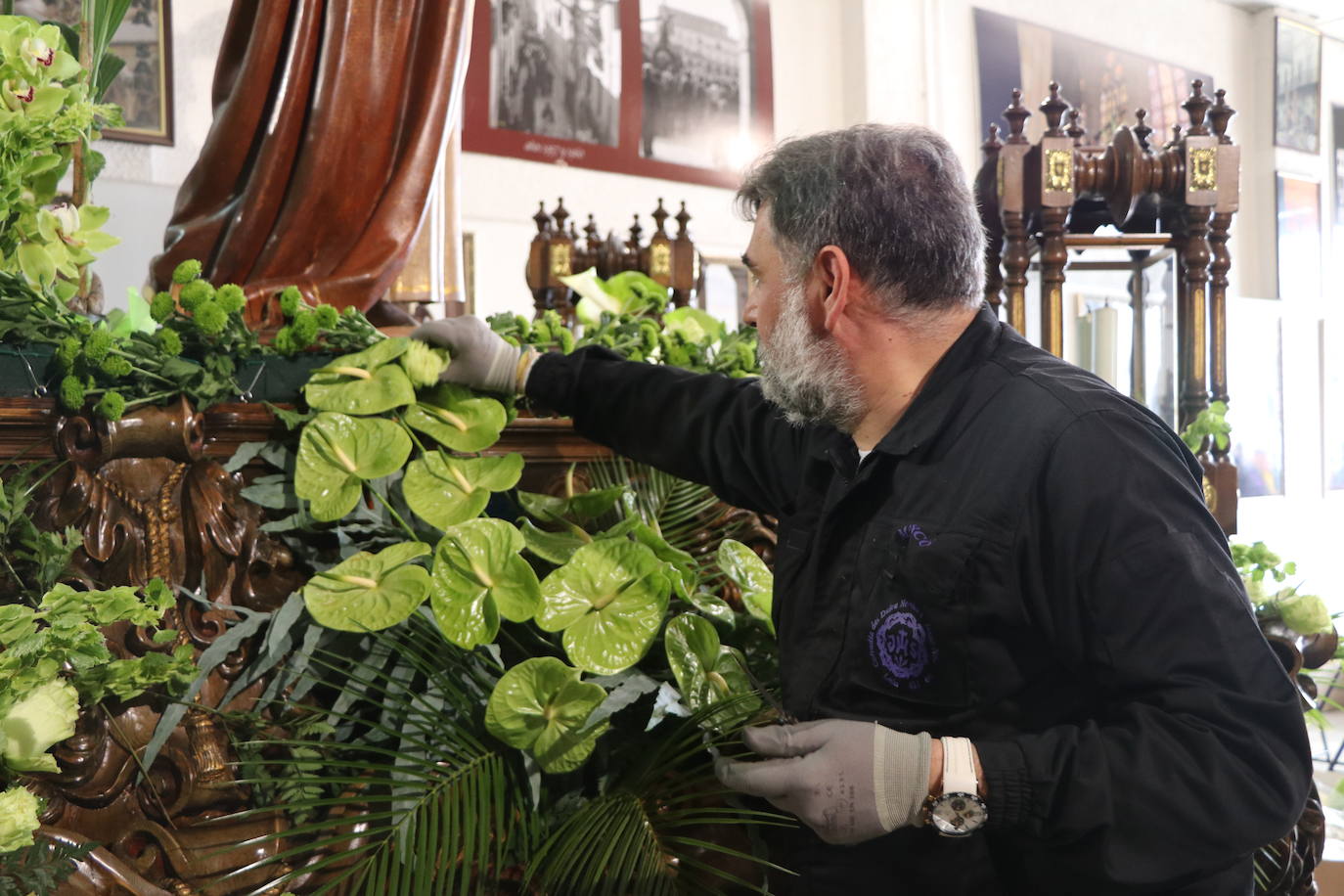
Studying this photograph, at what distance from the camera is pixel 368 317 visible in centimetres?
143

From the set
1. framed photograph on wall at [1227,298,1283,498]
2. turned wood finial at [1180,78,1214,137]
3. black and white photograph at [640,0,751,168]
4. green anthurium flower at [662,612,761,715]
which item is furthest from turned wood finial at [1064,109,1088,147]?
framed photograph on wall at [1227,298,1283,498]

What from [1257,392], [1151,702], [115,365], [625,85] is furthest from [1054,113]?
[1257,392]

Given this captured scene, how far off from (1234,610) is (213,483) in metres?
0.97

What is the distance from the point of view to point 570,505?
1.34 metres

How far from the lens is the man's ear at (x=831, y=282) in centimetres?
119

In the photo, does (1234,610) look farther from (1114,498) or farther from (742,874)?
(742,874)

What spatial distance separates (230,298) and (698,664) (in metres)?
0.60

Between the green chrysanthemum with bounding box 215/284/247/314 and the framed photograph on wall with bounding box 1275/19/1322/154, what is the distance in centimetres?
858

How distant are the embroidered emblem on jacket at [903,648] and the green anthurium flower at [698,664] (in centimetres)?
16

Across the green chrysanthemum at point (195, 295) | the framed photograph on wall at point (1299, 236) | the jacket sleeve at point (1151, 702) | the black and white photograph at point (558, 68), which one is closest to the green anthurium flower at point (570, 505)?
the green chrysanthemum at point (195, 295)

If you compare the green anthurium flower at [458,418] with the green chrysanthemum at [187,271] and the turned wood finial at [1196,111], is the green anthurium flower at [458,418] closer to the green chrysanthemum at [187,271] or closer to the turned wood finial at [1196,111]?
the green chrysanthemum at [187,271]

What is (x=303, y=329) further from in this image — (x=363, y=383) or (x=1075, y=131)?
(x=1075, y=131)

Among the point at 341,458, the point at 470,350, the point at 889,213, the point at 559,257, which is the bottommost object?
the point at 341,458

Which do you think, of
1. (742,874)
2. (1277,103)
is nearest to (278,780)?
(742,874)
